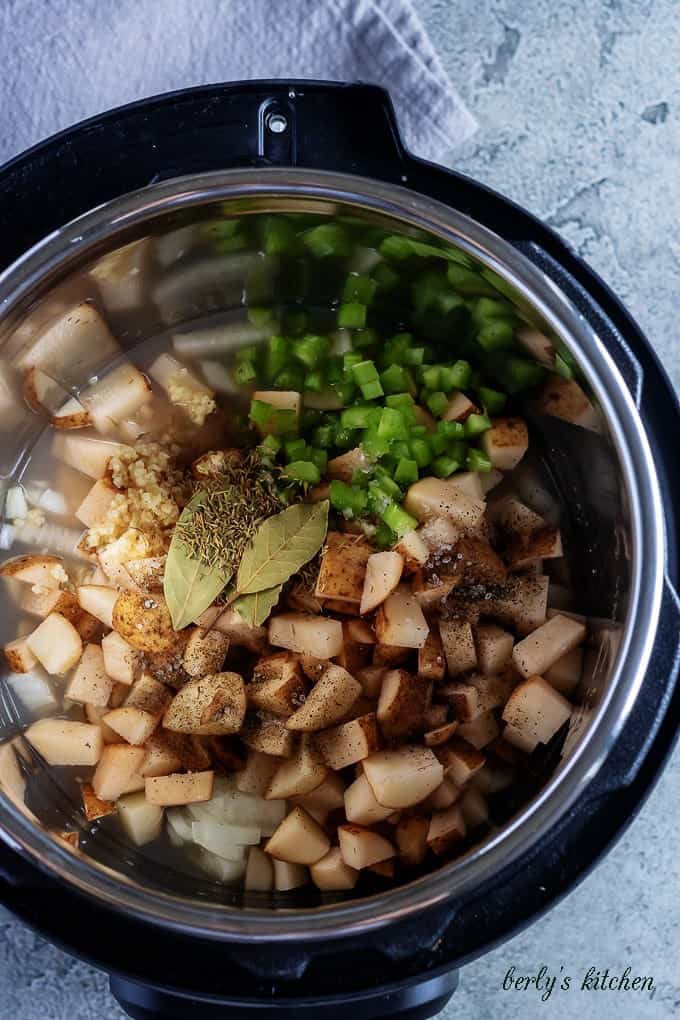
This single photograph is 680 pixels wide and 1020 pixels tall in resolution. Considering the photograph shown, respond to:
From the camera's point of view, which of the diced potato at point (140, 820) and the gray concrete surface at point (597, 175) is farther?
the gray concrete surface at point (597, 175)

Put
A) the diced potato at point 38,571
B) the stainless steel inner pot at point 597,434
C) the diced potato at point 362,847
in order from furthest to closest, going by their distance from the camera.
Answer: the diced potato at point 38,571 < the diced potato at point 362,847 < the stainless steel inner pot at point 597,434

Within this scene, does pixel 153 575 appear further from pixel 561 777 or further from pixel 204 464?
pixel 561 777

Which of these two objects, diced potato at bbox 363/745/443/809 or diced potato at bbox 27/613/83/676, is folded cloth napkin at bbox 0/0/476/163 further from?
diced potato at bbox 363/745/443/809

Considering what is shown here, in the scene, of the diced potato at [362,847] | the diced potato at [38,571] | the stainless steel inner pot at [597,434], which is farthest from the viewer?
the diced potato at [38,571]

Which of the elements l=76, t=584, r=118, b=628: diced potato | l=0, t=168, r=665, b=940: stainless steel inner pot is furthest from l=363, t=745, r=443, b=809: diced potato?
l=76, t=584, r=118, b=628: diced potato

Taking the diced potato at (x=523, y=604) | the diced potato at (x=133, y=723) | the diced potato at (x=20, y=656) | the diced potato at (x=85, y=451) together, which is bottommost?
the diced potato at (x=523, y=604)

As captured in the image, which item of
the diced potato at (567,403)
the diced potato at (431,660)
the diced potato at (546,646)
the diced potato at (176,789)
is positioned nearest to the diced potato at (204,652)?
the diced potato at (176,789)

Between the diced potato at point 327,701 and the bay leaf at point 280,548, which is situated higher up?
the bay leaf at point 280,548

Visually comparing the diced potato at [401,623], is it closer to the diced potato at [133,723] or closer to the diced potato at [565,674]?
the diced potato at [565,674]
